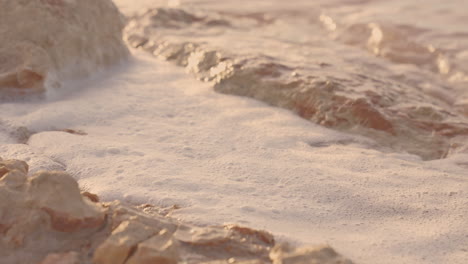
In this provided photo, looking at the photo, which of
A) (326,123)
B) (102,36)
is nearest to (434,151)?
(326,123)

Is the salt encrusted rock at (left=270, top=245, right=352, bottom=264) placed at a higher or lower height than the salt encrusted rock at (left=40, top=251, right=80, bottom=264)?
higher

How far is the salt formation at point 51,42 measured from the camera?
7.78 feet

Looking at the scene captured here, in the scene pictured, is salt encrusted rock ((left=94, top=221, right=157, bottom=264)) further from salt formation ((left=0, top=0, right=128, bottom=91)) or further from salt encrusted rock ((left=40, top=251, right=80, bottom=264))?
salt formation ((left=0, top=0, right=128, bottom=91))

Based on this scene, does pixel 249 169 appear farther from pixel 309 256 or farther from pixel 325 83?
pixel 325 83

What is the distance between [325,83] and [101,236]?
4.75ft

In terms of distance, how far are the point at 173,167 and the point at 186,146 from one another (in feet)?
0.71

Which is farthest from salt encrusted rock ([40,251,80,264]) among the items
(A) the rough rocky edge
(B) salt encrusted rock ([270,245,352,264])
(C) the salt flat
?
(B) salt encrusted rock ([270,245,352,264])

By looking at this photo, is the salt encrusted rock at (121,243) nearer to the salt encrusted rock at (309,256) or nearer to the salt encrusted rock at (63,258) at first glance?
the salt encrusted rock at (63,258)

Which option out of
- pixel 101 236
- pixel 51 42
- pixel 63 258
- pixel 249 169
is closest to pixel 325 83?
pixel 249 169

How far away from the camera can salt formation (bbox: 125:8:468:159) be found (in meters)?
2.22

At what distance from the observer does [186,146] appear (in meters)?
1.96

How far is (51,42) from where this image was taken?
252 centimetres

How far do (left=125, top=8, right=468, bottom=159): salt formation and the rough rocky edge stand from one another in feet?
3.31

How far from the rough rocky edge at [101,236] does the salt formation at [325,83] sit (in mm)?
1009
